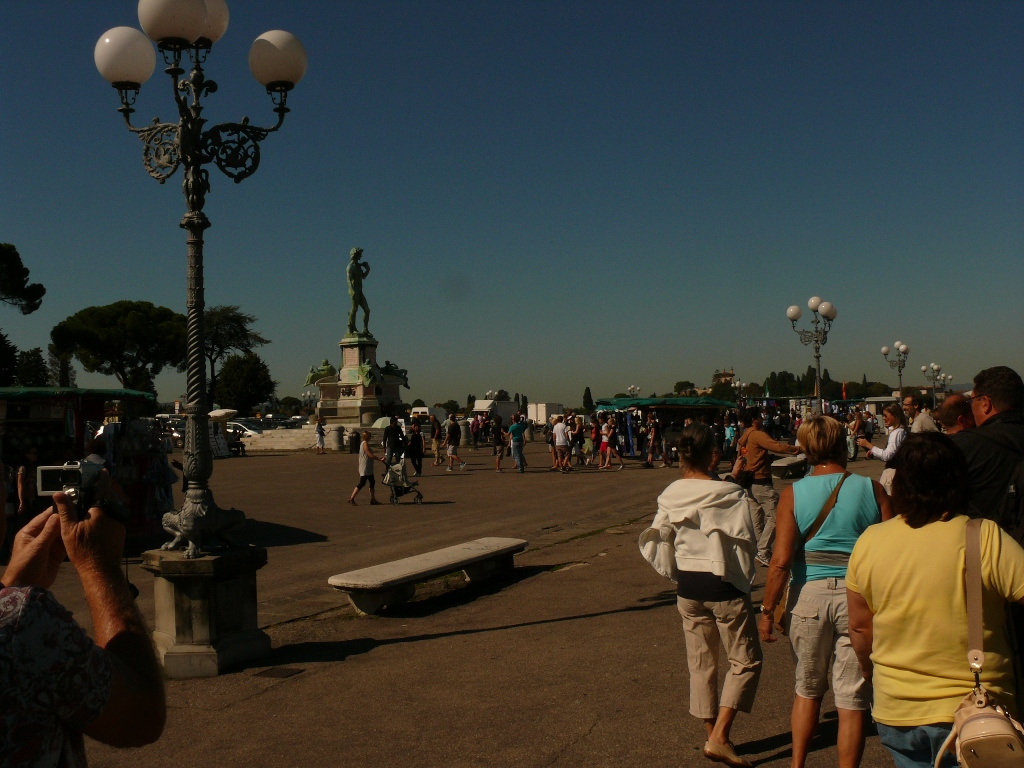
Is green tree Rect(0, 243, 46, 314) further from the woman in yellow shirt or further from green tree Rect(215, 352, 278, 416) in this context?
the woman in yellow shirt

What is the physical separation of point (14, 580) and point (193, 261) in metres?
5.43

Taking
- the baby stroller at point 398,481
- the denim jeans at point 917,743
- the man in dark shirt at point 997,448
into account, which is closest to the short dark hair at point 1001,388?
the man in dark shirt at point 997,448

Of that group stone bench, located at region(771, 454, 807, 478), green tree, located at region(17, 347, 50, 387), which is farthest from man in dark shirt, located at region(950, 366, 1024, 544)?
green tree, located at region(17, 347, 50, 387)

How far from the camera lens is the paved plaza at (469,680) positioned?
183 inches

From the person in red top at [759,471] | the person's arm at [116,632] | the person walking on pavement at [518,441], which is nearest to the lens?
the person's arm at [116,632]

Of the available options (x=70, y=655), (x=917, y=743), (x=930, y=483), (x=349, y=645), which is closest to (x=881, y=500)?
(x=930, y=483)

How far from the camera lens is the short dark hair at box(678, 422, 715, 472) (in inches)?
184

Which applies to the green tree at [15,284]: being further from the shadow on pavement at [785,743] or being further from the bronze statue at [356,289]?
the shadow on pavement at [785,743]

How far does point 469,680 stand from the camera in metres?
5.89

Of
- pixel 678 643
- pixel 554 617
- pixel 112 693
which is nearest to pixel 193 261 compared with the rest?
pixel 554 617

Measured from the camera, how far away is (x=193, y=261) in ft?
23.3

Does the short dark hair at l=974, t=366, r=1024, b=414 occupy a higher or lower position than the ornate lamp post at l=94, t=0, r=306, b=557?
lower

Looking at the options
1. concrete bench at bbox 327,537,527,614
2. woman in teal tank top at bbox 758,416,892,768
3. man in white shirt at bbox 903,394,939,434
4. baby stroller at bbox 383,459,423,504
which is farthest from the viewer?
baby stroller at bbox 383,459,423,504

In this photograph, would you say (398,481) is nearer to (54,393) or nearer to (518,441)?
(54,393)
